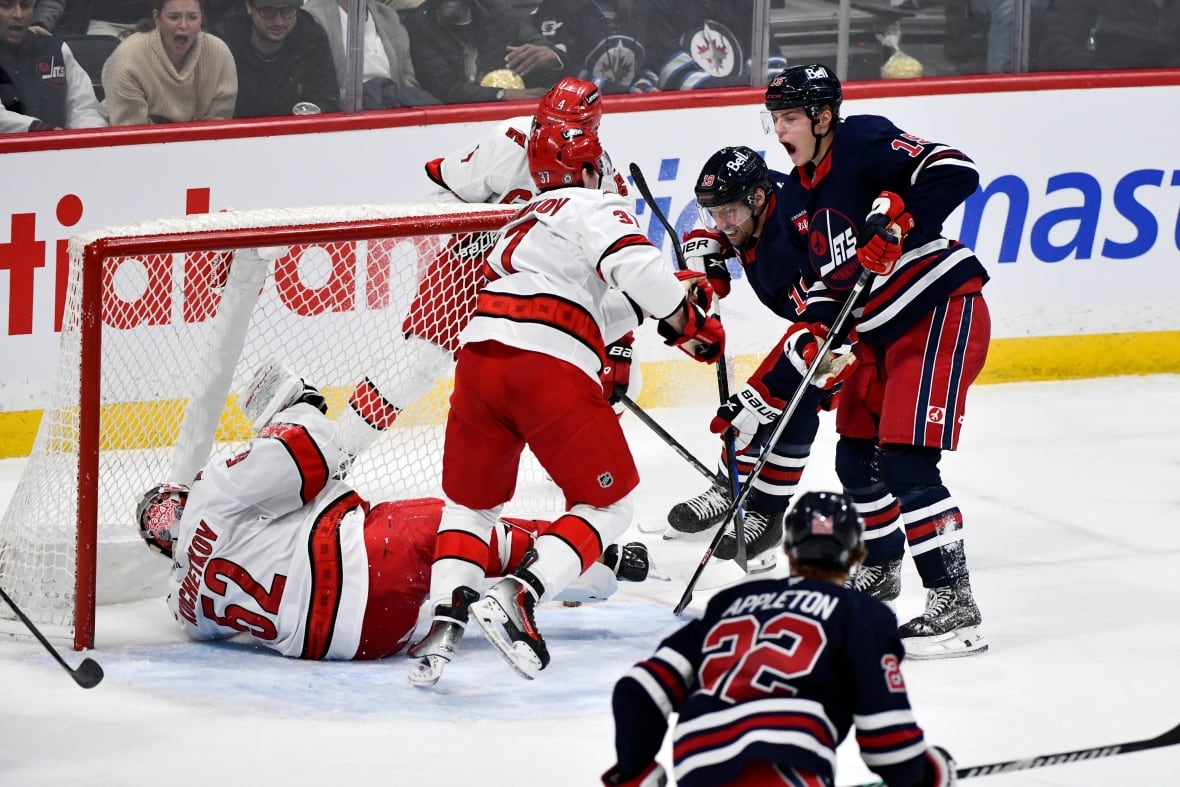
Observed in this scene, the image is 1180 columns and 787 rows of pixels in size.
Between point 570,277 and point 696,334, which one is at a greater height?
point 570,277

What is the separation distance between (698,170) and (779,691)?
12.2ft

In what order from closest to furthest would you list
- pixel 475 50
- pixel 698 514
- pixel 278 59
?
pixel 698 514
pixel 278 59
pixel 475 50

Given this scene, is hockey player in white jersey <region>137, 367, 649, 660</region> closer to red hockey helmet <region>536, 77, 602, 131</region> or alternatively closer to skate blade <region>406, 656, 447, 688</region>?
skate blade <region>406, 656, 447, 688</region>

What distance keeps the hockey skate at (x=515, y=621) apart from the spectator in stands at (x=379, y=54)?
8.12 ft

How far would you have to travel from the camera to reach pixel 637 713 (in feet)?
6.62

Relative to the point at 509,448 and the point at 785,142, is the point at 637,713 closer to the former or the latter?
the point at 509,448

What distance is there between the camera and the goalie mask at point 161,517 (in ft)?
11.1

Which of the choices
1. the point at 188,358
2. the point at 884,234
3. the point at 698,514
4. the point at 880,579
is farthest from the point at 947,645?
the point at 188,358

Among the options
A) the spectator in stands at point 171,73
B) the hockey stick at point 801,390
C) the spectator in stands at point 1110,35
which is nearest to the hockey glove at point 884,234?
the hockey stick at point 801,390

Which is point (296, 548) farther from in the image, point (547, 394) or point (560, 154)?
point (560, 154)

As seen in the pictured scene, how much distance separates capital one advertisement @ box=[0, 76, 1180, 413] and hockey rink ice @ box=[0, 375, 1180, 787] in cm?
115

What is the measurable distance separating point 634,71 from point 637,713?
12.4ft

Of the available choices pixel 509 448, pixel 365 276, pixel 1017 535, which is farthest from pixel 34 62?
pixel 1017 535

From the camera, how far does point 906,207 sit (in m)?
3.47
